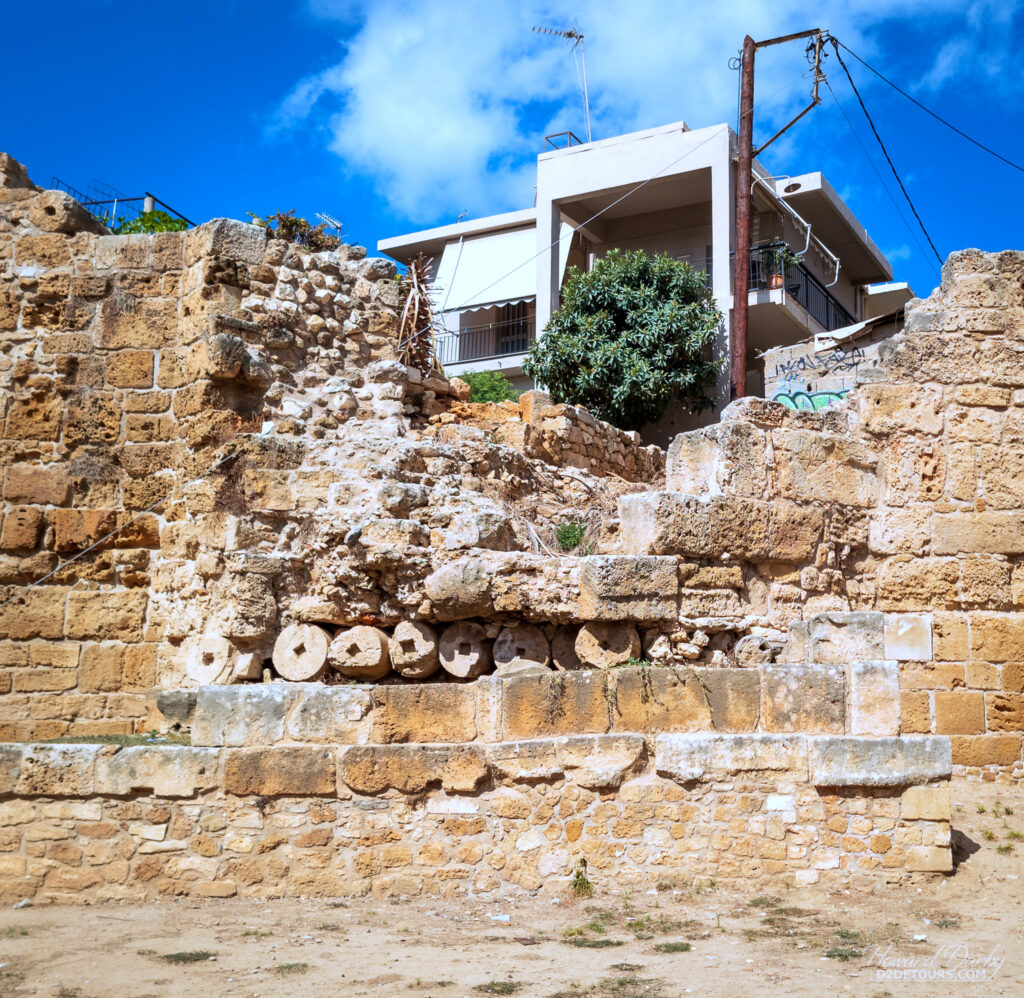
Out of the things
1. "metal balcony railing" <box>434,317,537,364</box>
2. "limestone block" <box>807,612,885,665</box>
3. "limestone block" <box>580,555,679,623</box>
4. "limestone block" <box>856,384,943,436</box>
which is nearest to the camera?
"limestone block" <box>807,612,885,665</box>

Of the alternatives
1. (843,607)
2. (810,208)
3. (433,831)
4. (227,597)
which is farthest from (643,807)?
(810,208)

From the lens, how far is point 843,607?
7.37 metres

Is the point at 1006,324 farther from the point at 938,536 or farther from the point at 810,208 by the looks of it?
the point at 810,208

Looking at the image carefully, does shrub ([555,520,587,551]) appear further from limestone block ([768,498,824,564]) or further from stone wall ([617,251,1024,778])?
limestone block ([768,498,824,564])

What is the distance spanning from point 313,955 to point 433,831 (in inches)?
43.5

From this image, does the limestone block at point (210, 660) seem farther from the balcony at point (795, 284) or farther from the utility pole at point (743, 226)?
the balcony at point (795, 284)

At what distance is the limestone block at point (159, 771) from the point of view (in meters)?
5.70

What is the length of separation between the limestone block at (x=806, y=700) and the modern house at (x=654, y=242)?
12332mm

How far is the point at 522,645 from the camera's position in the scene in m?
6.42

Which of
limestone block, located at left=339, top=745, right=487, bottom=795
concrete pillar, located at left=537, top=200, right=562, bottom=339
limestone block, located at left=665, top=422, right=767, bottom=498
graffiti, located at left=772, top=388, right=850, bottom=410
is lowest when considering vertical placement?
limestone block, located at left=339, top=745, right=487, bottom=795

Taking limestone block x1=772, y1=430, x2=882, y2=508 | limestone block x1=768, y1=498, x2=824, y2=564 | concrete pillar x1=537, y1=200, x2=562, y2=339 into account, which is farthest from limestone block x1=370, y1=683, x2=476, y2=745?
concrete pillar x1=537, y1=200, x2=562, y2=339

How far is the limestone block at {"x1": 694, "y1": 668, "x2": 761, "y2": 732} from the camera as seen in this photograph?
5863 mm

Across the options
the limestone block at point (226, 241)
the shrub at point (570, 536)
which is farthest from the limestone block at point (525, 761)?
the limestone block at point (226, 241)

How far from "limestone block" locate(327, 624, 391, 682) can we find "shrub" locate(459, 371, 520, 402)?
34.8 feet
